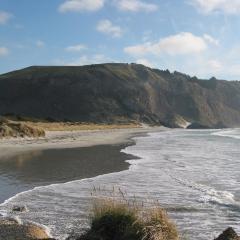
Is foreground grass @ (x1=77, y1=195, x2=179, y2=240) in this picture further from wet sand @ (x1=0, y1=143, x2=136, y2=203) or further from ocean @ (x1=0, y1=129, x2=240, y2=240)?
wet sand @ (x1=0, y1=143, x2=136, y2=203)

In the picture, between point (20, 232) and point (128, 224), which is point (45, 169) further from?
point (128, 224)

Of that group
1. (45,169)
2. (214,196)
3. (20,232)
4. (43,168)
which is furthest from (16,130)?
(20,232)

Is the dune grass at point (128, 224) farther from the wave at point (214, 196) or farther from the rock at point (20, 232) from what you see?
the wave at point (214, 196)

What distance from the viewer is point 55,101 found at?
190m

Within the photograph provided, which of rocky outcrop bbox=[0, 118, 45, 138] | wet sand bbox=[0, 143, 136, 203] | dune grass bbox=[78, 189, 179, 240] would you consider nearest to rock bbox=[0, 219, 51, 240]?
dune grass bbox=[78, 189, 179, 240]

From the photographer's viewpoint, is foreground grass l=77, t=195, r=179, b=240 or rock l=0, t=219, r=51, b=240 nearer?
foreground grass l=77, t=195, r=179, b=240

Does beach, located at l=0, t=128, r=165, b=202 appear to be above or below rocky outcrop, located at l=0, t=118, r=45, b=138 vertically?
below

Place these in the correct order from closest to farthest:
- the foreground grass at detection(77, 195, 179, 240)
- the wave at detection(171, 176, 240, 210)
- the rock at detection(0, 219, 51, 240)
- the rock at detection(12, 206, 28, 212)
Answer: the foreground grass at detection(77, 195, 179, 240)
the rock at detection(0, 219, 51, 240)
the rock at detection(12, 206, 28, 212)
the wave at detection(171, 176, 240, 210)

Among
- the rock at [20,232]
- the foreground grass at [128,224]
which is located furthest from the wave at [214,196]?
the rock at [20,232]

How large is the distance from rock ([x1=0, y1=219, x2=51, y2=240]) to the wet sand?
503cm

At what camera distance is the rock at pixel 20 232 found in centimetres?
989

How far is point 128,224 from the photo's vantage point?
9367 millimetres

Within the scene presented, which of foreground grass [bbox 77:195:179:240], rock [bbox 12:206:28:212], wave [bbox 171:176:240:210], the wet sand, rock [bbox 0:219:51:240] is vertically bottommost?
wave [bbox 171:176:240:210]

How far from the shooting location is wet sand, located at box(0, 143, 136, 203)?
20.1 meters
